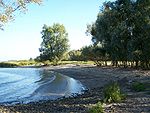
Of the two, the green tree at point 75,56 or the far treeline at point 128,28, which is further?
the green tree at point 75,56

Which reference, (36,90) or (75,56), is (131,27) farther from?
(75,56)

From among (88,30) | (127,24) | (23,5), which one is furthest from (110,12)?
(23,5)

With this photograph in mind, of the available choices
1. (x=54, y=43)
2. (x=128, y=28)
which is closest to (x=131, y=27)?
(x=128, y=28)

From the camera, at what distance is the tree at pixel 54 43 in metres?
169

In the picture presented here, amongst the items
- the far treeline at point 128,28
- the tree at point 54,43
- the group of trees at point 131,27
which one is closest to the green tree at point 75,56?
the tree at point 54,43

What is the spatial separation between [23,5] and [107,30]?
64298 mm

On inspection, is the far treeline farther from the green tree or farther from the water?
the green tree

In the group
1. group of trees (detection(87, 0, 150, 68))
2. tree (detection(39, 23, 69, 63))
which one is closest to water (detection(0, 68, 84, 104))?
group of trees (detection(87, 0, 150, 68))

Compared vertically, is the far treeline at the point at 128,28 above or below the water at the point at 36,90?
above

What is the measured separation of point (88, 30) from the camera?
123375 mm

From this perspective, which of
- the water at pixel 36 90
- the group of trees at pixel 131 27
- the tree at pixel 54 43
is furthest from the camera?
the tree at pixel 54 43

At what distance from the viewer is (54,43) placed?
566 ft

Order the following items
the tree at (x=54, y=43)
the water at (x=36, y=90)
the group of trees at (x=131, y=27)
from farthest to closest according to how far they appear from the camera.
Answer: the tree at (x=54, y=43) → the group of trees at (x=131, y=27) → the water at (x=36, y=90)

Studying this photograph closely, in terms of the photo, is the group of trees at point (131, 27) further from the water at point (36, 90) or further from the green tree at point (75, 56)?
the green tree at point (75, 56)
